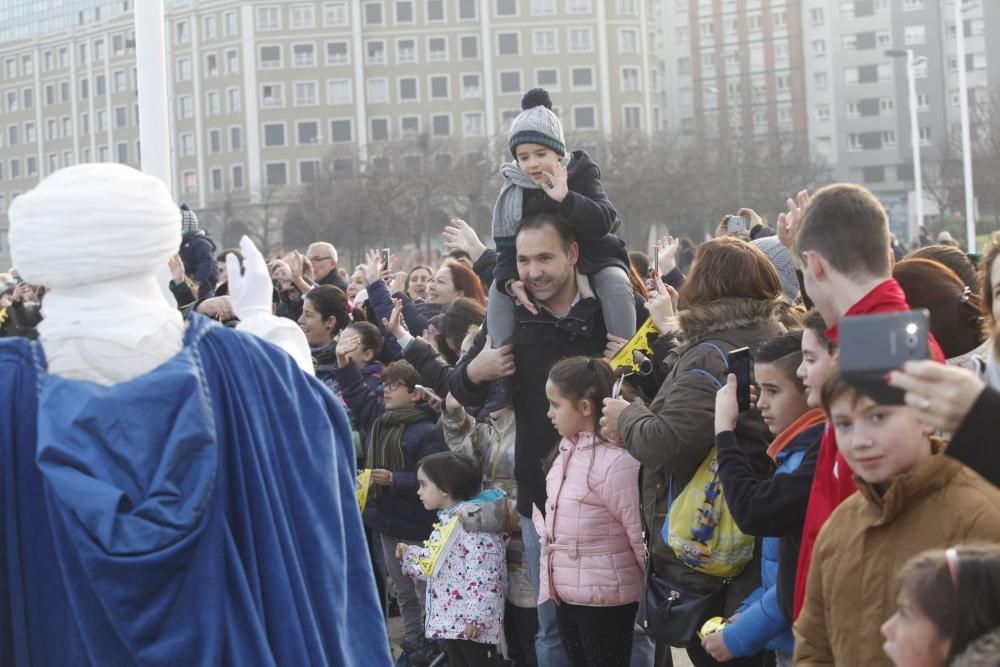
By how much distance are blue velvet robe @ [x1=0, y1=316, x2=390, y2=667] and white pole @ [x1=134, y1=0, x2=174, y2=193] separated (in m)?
5.81

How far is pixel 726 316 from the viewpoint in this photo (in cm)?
512

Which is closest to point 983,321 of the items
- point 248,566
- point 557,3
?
point 248,566

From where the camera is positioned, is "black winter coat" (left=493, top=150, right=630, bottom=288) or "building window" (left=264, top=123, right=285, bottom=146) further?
"building window" (left=264, top=123, right=285, bottom=146)

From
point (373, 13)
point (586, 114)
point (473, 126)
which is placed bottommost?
point (473, 126)

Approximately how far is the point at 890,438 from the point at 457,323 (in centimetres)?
507

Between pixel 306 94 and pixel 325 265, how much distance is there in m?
91.0

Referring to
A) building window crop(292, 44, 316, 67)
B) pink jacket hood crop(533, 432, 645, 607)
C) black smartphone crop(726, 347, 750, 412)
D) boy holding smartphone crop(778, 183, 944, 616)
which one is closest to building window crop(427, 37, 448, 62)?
building window crop(292, 44, 316, 67)

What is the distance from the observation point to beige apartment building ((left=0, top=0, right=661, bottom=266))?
99438mm

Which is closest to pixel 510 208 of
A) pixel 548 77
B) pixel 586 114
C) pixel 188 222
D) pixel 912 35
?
pixel 188 222

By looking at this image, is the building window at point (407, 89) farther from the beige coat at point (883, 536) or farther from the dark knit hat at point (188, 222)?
the beige coat at point (883, 536)

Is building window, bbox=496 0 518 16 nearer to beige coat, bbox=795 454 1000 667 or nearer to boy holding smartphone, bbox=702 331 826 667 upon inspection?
boy holding smartphone, bbox=702 331 826 667

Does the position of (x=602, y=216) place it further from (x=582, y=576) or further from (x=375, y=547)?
(x=375, y=547)

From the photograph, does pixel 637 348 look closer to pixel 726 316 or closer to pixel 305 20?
pixel 726 316

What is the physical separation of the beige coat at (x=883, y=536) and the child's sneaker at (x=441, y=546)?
333cm
